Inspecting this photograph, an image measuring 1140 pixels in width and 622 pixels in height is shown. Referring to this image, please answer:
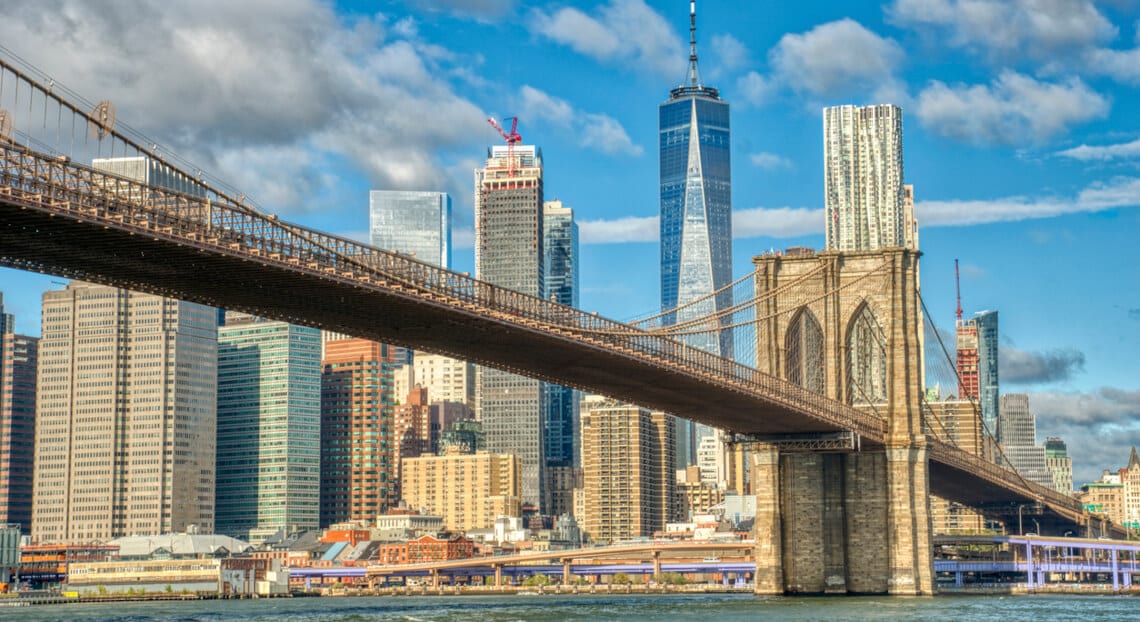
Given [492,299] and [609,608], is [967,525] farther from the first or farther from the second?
[492,299]

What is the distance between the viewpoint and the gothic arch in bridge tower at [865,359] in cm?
8081

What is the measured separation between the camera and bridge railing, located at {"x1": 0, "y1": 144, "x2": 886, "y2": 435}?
43.3 meters

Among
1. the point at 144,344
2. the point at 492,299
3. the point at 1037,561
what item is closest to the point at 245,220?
the point at 492,299

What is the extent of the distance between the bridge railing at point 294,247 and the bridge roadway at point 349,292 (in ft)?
0.20

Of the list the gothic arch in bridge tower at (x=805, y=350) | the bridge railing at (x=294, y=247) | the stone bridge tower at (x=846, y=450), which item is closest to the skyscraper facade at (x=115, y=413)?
the gothic arch in bridge tower at (x=805, y=350)

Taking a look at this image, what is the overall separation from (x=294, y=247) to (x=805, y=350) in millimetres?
37404

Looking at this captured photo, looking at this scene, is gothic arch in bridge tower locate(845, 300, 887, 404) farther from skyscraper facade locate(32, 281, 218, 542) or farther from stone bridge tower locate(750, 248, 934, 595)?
skyscraper facade locate(32, 281, 218, 542)

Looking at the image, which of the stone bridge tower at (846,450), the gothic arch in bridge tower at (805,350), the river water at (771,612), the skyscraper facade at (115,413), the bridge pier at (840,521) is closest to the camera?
the river water at (771,612)

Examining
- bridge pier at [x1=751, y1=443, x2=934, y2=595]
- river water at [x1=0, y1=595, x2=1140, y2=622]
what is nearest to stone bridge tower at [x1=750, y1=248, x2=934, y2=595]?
bridge pier at [x1=751, y1=443, x2=934, y2=595]

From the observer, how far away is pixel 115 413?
18275 cm

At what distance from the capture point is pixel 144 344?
180 meters

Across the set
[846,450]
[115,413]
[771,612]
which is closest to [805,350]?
[846,450]

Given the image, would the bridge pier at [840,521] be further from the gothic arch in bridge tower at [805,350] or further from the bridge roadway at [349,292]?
the gothic arch in bridge tower at [805,350]

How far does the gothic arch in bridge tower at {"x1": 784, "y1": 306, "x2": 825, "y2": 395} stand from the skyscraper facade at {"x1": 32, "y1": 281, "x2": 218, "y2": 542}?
365 feet
